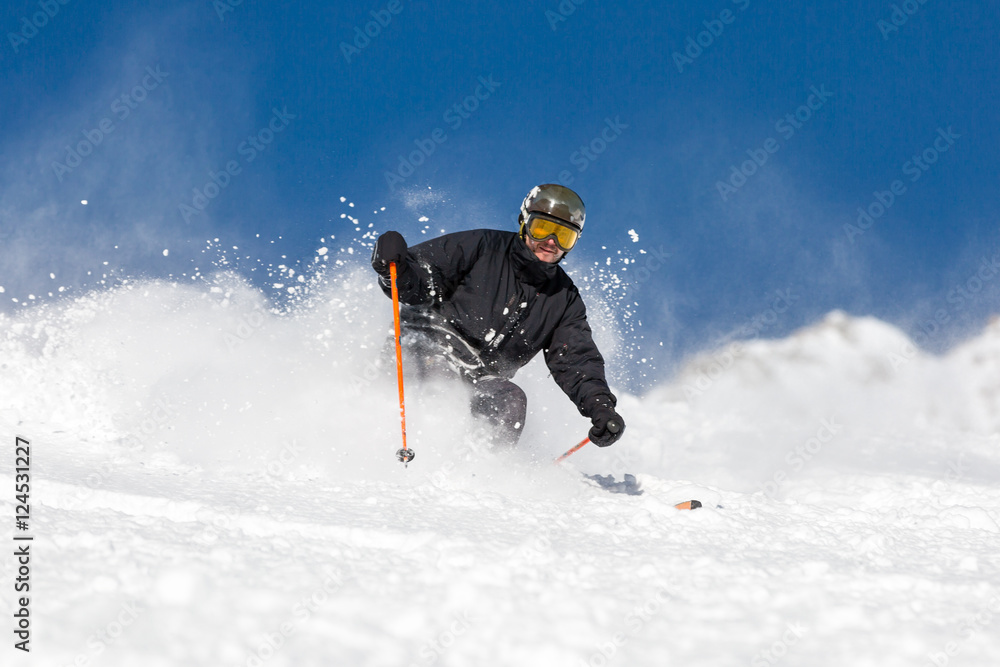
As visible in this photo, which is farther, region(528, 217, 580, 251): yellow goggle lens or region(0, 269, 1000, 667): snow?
region(528, 217, 580, 251): yellow goggle lens

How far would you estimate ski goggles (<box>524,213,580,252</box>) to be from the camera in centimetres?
462

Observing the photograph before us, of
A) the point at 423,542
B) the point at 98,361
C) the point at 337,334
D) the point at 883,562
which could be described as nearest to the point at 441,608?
the point at 423,542

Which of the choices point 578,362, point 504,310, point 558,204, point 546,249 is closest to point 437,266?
point 504,310

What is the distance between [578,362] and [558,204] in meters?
1.17

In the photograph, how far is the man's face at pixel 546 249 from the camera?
4668 mm

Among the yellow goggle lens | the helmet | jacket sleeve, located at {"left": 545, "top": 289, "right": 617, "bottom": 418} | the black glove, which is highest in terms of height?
the helmet

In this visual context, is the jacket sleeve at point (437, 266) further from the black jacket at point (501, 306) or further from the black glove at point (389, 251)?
the black glove at point (389, 251)

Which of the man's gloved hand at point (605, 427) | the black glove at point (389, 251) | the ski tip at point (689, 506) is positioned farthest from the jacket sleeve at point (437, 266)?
the ski tip at point (689, 506)

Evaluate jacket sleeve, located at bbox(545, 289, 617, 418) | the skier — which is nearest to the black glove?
the skier

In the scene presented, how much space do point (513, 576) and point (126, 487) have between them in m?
1.90

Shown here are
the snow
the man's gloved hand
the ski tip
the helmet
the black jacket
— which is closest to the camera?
the snow

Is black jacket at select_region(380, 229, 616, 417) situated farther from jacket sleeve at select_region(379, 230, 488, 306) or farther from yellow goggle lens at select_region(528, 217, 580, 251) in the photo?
yellow goggle lens at select_region(528, 217, 580, 251)

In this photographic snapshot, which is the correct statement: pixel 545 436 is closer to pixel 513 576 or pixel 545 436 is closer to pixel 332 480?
pixel 332 480

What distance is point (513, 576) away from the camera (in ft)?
6.66
